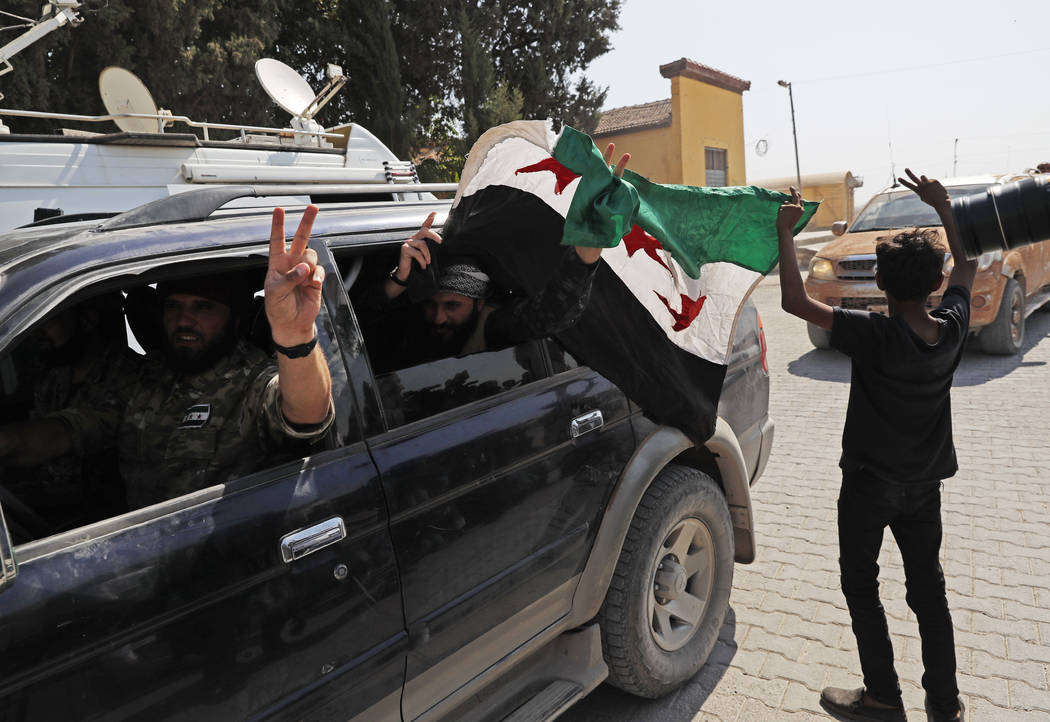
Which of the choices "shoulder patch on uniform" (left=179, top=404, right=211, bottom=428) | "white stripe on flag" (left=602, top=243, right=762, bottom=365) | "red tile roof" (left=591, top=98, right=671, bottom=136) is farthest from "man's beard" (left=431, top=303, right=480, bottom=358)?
"red tile roof" (left=591, top=98, right=671, bottom=136)

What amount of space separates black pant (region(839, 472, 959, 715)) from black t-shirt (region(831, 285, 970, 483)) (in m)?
0.08

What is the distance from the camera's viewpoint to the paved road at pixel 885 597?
279 cm

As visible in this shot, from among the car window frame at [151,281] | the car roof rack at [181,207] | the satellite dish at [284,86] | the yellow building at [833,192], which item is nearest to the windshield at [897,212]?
the satellite dish at [284,86]

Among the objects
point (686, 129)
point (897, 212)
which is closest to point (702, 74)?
point (686, 129)

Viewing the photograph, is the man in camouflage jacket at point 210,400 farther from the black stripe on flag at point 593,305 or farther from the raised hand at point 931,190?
the raised hand at point 931,190

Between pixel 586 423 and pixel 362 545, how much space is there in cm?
95

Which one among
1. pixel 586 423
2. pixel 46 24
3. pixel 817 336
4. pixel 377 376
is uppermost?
pixel 46 24

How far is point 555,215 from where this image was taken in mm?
2385

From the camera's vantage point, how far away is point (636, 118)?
23.4 m

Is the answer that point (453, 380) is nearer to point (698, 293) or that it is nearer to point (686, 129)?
point (698, 293)

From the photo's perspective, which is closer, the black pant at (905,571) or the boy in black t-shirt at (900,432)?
the boy in black t-shirt at (900,432)

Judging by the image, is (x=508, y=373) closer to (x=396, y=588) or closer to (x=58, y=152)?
(x=396, y=588)

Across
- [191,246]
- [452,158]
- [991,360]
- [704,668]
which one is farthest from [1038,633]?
[452,158]

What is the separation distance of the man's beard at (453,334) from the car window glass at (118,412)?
0.56 metres
